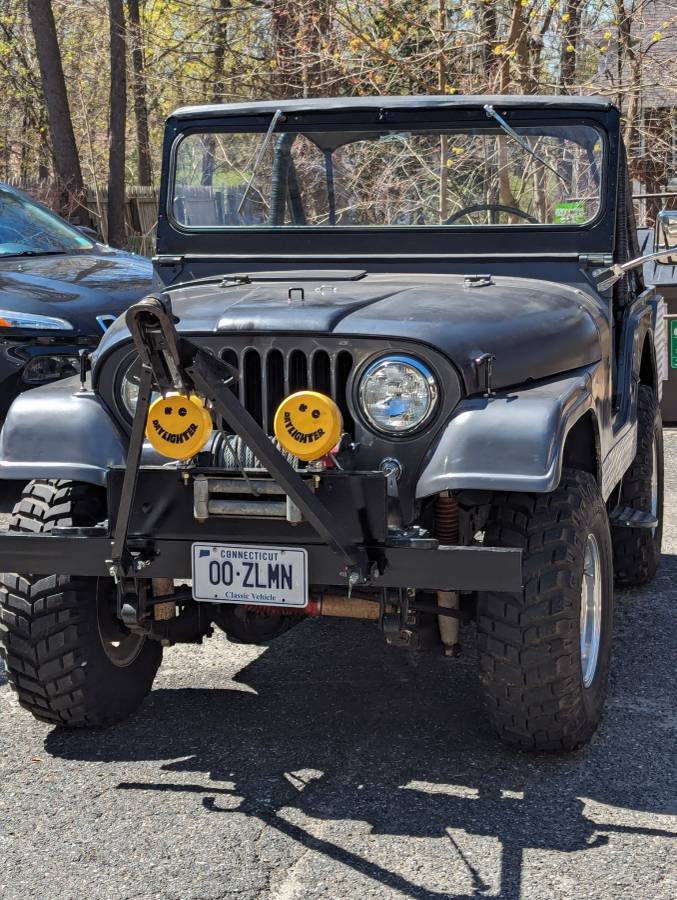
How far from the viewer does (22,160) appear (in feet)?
87.8

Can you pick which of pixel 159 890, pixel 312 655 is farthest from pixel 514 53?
pixel 159 890

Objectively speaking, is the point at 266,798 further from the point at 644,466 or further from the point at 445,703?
the point at 644,466

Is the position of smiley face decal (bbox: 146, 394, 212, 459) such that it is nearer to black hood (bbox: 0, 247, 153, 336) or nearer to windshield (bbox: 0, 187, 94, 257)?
black hood (bbox: 0, 247, 153, 336)

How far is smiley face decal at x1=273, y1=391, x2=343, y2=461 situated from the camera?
10.4 ft

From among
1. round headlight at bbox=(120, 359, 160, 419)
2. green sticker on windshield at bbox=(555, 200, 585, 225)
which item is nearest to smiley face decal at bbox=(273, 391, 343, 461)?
round headlight at bbox=(120, 359, 160, 419)

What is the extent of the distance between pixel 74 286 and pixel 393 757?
3831mm

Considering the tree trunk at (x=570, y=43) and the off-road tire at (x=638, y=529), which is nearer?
the off-road tire at (x=638, y=529)

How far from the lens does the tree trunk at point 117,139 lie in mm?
20125

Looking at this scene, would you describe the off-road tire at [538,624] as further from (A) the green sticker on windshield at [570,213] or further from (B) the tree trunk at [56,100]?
(B) the tree trunk at [56,100]

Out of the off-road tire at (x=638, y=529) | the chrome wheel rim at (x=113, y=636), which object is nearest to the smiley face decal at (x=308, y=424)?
the chrome wheel rim at (x=113, y=636)

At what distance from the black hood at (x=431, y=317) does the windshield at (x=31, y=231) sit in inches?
139

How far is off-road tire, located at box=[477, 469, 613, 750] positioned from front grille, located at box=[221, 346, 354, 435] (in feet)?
1.85

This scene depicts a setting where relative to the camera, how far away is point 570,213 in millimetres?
4633

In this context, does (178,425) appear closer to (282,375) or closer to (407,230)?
(282,375)
